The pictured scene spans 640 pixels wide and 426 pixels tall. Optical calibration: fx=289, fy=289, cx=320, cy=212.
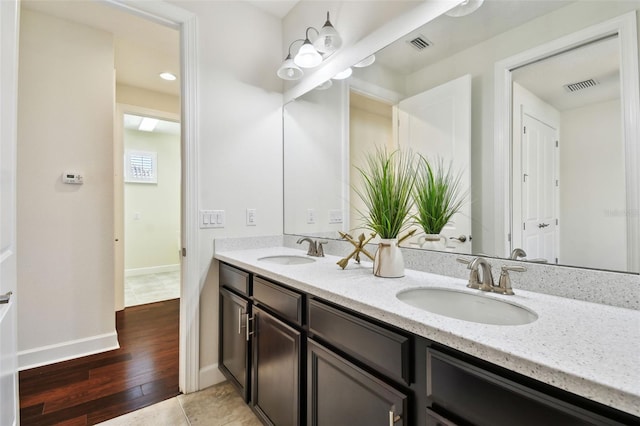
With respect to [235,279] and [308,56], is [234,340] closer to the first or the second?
[235,279]

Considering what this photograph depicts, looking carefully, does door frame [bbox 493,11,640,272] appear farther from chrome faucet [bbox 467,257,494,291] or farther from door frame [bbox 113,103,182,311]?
door frame [bbox 113,103,182,311]

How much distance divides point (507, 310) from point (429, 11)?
4.25 ft

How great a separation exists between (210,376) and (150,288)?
2.78m

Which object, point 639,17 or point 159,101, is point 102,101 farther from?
point 639,17

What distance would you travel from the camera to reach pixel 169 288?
13.4 feet

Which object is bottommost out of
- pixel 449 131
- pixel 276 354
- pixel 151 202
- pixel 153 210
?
pixel 276 354

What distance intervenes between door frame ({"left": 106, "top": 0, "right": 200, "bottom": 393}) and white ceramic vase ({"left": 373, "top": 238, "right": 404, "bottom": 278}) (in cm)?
122

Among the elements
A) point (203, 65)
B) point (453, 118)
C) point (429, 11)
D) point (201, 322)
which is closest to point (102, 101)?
point (203, 65)

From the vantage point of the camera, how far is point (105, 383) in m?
1.90

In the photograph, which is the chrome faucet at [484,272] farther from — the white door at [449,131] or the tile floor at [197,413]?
the tile floor at [197,413]

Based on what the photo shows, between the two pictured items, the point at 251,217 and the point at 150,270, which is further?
the point at 150,270

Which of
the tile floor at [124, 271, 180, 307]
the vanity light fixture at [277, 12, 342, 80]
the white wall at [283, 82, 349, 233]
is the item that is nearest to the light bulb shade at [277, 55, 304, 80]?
the vanity light fixture at [277, 12, 342, 80]

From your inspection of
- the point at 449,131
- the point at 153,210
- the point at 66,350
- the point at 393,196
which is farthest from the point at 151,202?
the point at 449,131

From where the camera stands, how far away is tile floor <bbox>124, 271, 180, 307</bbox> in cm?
360
